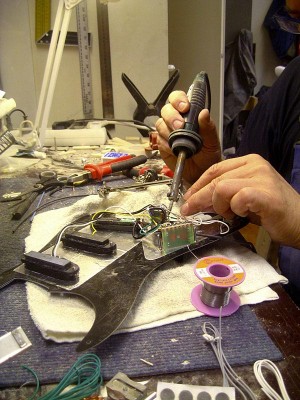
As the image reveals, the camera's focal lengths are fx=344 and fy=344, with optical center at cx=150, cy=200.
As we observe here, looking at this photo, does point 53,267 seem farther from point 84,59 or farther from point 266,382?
point 84,59

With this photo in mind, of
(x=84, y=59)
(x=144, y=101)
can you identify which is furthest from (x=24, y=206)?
(x=84, y=59)

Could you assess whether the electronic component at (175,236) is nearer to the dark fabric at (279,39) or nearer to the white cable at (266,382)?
the white cable at (266,382)

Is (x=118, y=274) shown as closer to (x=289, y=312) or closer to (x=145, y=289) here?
(x=145, y=289)

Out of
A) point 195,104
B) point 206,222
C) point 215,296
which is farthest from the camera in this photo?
point 195,104

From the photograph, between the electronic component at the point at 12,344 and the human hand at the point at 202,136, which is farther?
the human hand at the point at 202,136

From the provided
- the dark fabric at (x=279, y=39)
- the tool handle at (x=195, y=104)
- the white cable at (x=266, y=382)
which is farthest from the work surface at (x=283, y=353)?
the dark fabric at (x=279, y=39)

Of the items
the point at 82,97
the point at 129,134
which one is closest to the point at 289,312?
the point at 129,134

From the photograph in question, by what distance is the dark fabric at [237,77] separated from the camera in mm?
2736

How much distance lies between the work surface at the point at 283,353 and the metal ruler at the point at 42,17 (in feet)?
5.39

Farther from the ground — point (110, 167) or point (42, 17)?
point (42, 17)

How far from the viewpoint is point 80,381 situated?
0.34 meters

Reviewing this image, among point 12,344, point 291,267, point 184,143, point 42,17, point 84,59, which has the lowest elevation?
point 291,267

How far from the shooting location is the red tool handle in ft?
2.98

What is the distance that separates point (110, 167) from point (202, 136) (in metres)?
0.26
